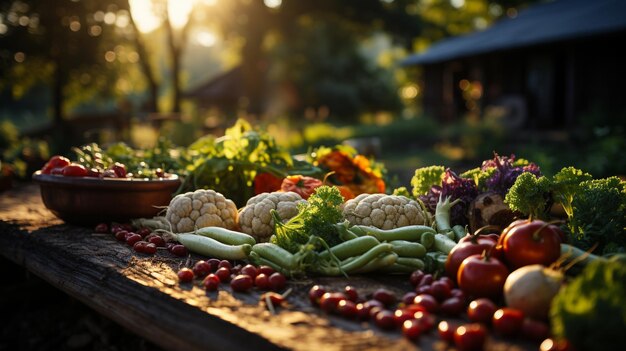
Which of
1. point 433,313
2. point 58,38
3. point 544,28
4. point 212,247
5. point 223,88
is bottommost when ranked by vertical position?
point 433,313

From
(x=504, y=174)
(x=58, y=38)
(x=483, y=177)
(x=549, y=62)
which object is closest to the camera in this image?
(x=504, y=174)

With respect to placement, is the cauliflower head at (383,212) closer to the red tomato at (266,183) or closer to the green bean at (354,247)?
the green bean at (354,247)

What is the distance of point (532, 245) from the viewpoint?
2.33 metres

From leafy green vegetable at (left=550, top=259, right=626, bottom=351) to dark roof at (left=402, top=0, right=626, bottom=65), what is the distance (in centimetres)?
1465

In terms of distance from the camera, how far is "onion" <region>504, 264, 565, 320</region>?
2037mm

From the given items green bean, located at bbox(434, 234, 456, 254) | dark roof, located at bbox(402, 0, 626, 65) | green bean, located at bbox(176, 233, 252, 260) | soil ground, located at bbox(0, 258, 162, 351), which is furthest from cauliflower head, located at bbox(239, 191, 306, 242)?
dark roof, located at bbox(402, 0, 626, 65)

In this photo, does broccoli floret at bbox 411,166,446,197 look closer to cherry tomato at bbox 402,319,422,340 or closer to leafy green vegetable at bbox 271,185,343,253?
leafy green vegetable at bbox 271,185,343,253

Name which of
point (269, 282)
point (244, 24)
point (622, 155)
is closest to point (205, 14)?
point (244, 24)

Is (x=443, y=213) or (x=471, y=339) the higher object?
(x=443, y=213)

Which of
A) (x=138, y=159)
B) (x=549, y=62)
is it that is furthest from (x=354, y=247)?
(x=549, y=62)

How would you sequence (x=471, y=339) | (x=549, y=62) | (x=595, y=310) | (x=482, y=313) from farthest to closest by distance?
1. (x=549, y=62)
2. (x=482, y=313)
3. (x=471, y=339)
4. (x=595, y=310)

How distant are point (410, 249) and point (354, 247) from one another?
30 cm

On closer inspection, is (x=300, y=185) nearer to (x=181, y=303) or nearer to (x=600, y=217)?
(x=181, y=303)

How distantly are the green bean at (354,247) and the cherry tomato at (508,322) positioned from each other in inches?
37.1
